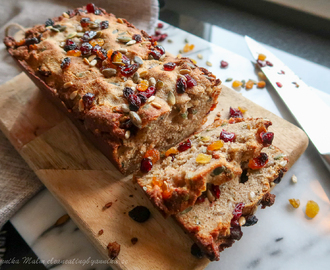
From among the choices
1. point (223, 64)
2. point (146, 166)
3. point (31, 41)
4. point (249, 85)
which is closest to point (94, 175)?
point (146, 166)

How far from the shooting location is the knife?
296cm

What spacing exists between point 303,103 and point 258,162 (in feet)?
4.06

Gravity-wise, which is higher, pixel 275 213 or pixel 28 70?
pixel 28 70

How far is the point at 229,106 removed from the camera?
3297 mm

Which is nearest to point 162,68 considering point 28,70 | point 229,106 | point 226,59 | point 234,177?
point 229,106

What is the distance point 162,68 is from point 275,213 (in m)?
1.73

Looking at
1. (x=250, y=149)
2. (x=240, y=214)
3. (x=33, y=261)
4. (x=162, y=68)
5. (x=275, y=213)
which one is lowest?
(x=33, y=261)

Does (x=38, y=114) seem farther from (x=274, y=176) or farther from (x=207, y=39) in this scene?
(x=207, y=39)

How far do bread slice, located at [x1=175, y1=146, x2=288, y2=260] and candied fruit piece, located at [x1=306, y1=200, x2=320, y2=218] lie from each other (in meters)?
0.44

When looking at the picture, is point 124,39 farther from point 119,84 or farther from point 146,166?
point 146,166

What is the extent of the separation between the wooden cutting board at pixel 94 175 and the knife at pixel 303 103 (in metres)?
0.15

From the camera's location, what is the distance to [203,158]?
239cm

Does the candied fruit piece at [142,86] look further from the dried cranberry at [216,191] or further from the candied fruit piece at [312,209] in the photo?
the candied fruit piece at [312,209]

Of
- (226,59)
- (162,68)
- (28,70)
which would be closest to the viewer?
(162,68)
